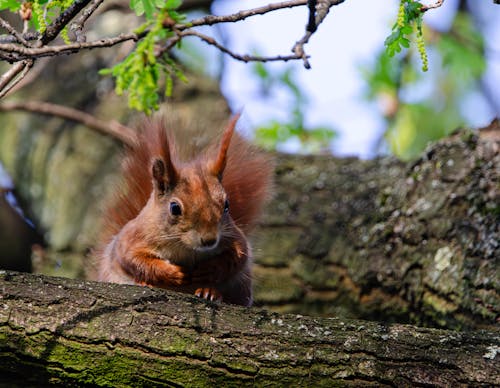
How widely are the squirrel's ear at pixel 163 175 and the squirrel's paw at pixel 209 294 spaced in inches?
15.8

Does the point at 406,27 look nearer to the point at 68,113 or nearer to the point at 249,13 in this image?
the point at 249,13

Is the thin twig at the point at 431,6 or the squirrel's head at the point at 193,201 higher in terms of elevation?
the thin twig at the point at 431,6

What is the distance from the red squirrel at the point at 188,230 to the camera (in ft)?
7.88

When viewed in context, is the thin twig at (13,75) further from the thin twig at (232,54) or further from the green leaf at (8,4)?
the thin twig at (232,54)

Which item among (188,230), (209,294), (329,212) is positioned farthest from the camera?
(329,212)

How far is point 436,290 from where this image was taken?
2732 mm

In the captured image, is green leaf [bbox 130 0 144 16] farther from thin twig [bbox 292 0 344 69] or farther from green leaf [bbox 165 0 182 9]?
thin twig [bbox 292 0 344 69]

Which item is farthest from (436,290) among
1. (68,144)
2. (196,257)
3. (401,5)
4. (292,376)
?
(68,144)

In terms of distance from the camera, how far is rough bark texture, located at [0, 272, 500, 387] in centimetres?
172

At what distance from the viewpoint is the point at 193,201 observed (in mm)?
2412

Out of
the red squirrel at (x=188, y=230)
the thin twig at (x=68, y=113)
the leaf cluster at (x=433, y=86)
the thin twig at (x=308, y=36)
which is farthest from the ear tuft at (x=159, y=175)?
the leaf cluster at (x=433, y=86)

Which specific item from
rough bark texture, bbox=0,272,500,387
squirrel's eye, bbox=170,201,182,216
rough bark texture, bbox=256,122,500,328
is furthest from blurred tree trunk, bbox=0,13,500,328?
rough bark texture, bbox=0,272,500,387

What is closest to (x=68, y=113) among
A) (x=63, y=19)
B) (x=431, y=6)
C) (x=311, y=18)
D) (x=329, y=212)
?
(x=329, y=212)

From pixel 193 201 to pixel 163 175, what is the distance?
17 centimetres
